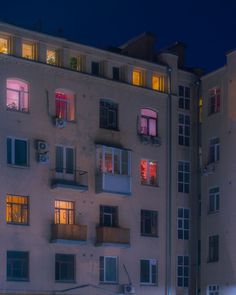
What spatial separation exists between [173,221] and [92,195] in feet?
17.4

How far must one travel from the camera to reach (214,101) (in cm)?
→ 4431

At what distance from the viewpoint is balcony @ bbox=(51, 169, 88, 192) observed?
38969mm

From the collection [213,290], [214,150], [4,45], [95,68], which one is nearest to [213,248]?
[213,290]

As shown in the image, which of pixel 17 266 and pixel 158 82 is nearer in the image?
pixel 17 266

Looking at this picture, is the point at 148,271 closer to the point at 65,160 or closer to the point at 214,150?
the point at 65,160

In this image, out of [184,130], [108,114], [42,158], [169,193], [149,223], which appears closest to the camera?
[42,158]

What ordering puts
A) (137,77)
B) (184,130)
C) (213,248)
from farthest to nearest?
(184,130), (137,77), (213,248)

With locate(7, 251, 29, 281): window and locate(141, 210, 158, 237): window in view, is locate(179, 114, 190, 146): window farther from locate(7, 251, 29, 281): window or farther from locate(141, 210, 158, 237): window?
locate(7, 251, 29, 281): window

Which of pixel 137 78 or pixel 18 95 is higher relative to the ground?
pixel 137 78

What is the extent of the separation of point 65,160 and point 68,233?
12.4 feet

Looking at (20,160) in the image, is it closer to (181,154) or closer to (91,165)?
(91,165)

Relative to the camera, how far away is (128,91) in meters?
43.0

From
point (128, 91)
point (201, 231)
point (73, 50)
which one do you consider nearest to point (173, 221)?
point (201, 231)

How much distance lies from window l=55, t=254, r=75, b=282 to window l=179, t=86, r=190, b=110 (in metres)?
11.6
